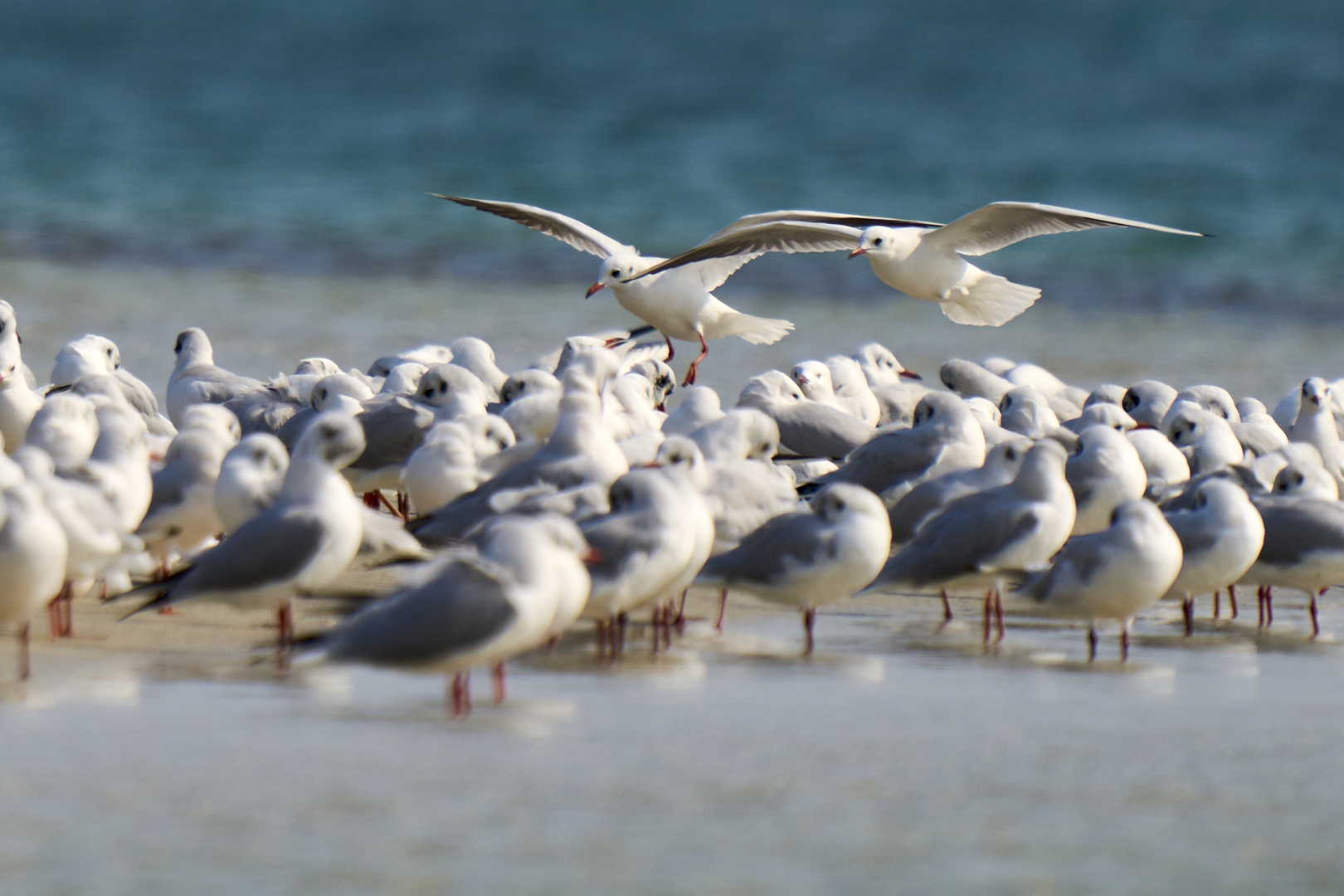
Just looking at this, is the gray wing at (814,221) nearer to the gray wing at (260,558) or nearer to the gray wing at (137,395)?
the gray wing at (137,395)

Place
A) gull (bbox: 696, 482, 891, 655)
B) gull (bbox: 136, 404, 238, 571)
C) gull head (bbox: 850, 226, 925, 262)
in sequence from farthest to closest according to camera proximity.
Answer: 1. gull head (bbox: 850, 226, 925, 262)
2. gull (bbox: 136, 404, 238, 571)
3. gull (bbox: 696, 482, 891, 655)

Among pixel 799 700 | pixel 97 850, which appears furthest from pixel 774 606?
pixel 97 850

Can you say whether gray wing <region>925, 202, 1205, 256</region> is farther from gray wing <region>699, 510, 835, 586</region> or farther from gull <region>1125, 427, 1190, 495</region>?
gray wing <region>699, 510, 835, 586</region>

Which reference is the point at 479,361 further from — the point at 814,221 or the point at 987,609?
the point at 987,609

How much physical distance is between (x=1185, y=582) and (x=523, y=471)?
7.56 ft

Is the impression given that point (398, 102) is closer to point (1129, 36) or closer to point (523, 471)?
point (1129, 36)

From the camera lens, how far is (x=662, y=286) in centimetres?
1232

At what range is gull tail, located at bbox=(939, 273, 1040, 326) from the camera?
12.1 meters

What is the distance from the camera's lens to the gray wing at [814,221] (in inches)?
Result: 442

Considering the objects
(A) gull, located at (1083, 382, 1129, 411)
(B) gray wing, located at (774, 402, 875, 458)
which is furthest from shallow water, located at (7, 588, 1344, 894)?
(A) gull, located at (1083, 382, 1129, 411)

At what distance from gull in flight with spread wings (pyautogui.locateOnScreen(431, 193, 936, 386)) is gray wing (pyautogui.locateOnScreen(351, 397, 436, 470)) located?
2.97 metres

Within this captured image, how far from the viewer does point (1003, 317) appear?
12.1 metres

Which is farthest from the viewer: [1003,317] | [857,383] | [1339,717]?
[1003,317]

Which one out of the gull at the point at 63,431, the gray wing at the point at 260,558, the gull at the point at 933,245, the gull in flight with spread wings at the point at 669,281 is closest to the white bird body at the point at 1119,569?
the gray wing at the point at 260,558
